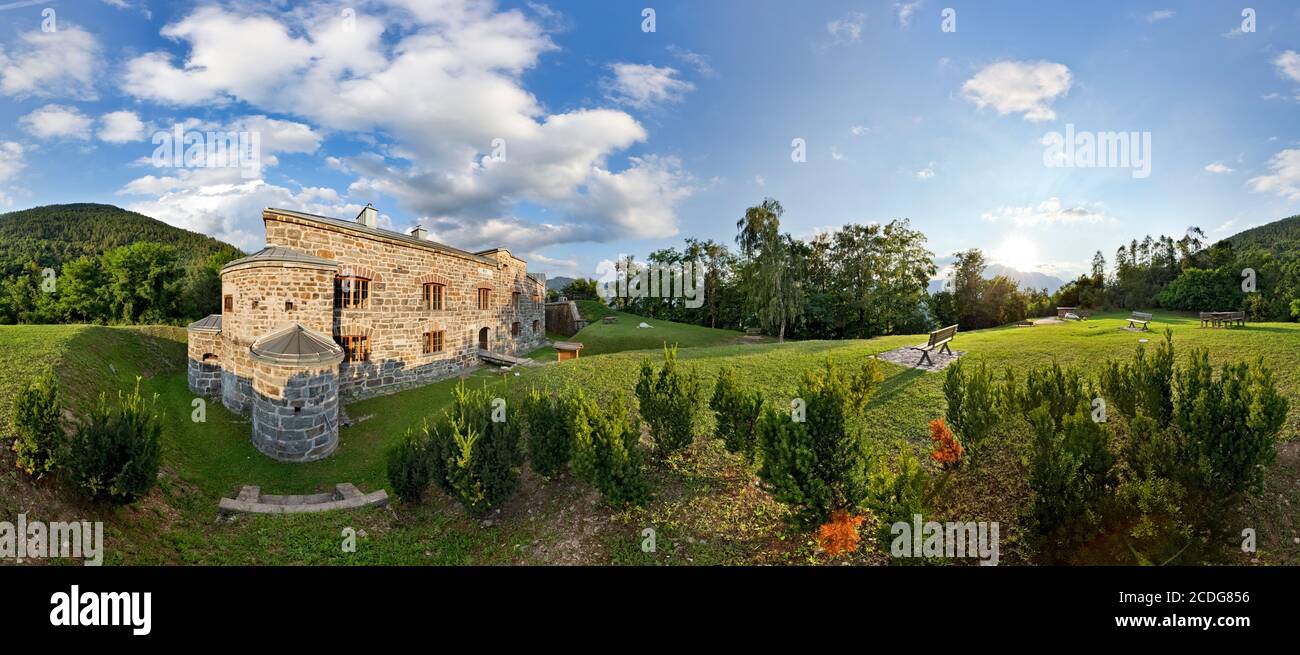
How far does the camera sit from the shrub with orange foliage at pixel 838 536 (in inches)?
204

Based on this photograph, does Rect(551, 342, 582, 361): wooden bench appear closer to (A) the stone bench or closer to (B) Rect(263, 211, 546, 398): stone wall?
(B) Rect(263, 211, 546, 398): stone wall

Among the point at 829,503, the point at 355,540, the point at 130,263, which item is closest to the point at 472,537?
the point at 355,540

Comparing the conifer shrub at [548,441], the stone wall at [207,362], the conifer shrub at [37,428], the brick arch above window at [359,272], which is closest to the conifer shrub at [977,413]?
the conifer shrub at [548,441]

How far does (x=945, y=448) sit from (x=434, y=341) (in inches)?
668

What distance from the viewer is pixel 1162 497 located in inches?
203

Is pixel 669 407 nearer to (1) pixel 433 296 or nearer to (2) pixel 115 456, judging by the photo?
(2) pixel 115 456

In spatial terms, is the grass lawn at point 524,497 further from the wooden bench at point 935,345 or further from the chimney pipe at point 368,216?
the chimney pipe at point 368,216

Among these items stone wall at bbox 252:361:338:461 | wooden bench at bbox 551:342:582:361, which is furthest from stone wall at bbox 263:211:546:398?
wooden bench at bbox 551:342:582:361

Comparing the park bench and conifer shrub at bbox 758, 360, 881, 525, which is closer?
conifer shrub at bbox 758, 360, 881, 525

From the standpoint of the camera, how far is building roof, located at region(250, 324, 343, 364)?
10.1 meters

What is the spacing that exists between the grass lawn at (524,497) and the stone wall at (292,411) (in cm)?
37

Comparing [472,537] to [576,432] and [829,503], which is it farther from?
[829,503]

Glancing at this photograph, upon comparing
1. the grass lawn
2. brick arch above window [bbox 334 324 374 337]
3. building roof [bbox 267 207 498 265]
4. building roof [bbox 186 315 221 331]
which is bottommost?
the grass lawn

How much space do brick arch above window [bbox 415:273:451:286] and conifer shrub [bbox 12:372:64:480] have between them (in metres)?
10.6
